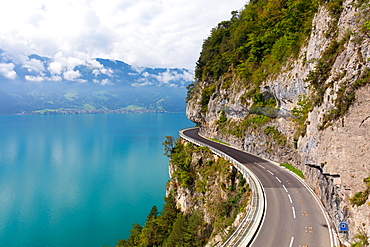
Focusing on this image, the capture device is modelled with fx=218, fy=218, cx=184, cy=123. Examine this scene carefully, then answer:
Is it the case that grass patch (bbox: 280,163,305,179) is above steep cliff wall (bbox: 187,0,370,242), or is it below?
below

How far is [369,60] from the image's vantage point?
1206cm

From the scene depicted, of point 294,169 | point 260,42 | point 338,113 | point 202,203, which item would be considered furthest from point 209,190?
point 260,42

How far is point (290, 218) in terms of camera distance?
15602 mm

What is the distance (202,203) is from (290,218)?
651 inches

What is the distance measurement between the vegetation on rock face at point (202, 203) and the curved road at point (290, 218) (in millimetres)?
3345

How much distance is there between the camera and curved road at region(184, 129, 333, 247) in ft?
42.7

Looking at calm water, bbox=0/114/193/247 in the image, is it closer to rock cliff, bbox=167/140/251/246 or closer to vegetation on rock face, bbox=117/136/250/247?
vegetation on rock face, bbox=117/136/250/247

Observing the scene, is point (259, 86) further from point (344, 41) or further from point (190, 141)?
point (344, 41)

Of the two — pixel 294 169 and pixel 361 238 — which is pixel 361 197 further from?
pixel 294 169

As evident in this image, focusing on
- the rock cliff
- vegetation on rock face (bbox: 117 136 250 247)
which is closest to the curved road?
the rock cliff

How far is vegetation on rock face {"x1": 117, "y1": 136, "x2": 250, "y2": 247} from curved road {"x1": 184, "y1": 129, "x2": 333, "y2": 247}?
3345 mm

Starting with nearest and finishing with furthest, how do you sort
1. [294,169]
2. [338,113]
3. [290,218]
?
[338,113]
[290,218]
[294,169]

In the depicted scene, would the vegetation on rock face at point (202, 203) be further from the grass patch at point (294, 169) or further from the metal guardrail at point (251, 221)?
the grass patch at point (294, 169)

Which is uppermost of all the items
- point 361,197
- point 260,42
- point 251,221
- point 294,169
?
point 260,42
